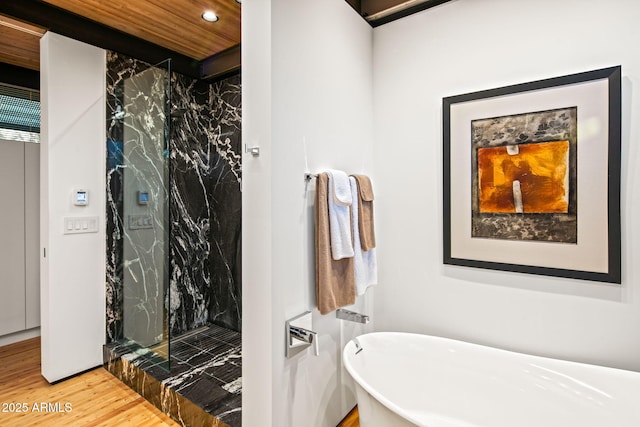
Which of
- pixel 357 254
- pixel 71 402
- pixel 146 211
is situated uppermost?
pixel 146 211

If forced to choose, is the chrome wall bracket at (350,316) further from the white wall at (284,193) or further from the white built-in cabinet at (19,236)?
the white built-in cabinet at (19,236)

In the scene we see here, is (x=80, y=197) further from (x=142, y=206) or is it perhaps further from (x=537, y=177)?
(x=537, y=177)

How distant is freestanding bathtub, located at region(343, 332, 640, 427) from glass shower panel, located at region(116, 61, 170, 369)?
4.96 ft

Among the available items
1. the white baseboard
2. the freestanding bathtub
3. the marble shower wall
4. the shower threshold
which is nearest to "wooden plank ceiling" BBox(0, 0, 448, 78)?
the marble shower wall

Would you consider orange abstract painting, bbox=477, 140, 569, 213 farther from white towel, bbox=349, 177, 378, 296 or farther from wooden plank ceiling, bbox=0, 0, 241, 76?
wooden plank ceiling, bbox=0, 0, 241, 76

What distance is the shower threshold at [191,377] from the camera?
1.84 meters

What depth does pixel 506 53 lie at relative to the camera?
1797 millimetres

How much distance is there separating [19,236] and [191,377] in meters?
2.49

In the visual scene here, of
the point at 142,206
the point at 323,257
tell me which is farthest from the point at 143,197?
the point at 323,257

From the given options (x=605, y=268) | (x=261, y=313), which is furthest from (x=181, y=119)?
(x=605, y=268)

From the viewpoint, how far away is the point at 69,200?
2443 mm

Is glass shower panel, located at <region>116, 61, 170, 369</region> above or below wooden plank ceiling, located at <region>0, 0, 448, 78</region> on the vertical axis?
below

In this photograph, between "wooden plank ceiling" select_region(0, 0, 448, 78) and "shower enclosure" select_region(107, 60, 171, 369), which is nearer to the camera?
"wooden plank ceiling" select_region(0, 0, 448, 78)

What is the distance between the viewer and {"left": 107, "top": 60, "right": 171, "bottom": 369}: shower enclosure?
2.33m
